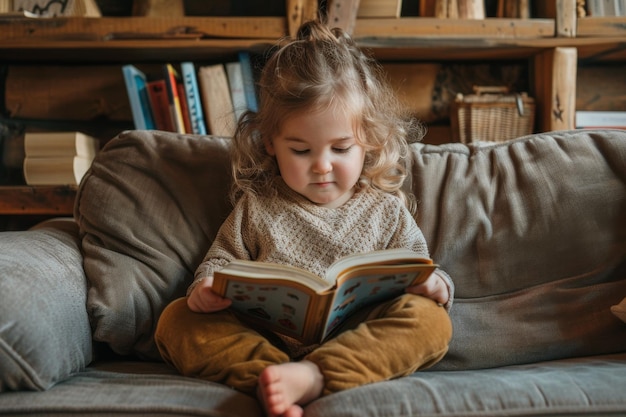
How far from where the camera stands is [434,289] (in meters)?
1.12

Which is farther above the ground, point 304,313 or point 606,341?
point 304,313

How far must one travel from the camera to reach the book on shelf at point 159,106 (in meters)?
1.91

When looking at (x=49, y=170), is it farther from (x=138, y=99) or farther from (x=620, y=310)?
(x=620, y=310)

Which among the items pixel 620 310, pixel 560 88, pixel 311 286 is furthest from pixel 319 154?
pixel 560 88

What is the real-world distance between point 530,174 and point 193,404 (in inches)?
35.8

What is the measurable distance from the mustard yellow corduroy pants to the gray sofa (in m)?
0.04

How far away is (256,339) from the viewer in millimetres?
1020

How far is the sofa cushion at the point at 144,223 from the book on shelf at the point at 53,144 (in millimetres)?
558

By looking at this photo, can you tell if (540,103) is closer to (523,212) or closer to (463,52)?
(463,52)

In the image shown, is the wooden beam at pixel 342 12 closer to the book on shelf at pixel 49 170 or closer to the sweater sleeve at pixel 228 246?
the sweater sleeve at pixel 228 246

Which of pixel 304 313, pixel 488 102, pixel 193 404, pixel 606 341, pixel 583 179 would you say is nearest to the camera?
pixel 193 404

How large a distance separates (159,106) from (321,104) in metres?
0.90

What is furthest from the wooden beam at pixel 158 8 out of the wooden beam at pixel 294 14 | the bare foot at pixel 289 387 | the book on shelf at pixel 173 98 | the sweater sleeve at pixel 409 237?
the bare foot at pixel 289 387

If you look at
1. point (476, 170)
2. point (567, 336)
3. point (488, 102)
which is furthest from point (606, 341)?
point (488, 102)
